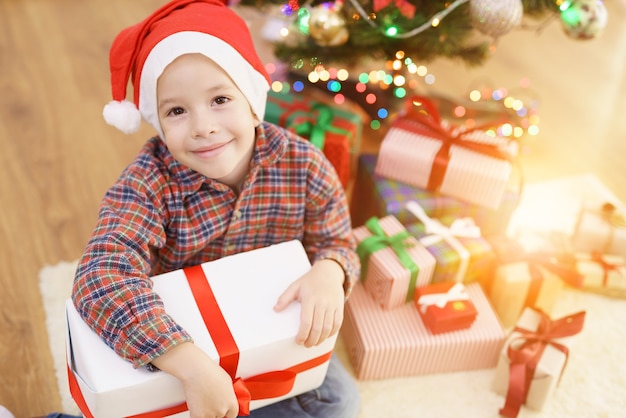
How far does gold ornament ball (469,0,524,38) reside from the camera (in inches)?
48.4

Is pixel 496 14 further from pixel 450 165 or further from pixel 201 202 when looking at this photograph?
pixel 201 202

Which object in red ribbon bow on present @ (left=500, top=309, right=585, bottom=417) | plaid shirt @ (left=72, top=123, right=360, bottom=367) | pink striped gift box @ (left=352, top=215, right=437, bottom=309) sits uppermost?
plaid shirt @ (left=72, top=123, right=360, bottom=367)

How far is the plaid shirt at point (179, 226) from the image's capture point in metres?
0.89

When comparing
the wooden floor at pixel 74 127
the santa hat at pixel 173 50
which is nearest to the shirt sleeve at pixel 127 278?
the santa hat at pixel 173 50

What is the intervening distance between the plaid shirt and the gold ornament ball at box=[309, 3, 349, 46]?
0.37 metres

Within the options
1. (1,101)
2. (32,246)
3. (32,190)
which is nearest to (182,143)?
(32,246)

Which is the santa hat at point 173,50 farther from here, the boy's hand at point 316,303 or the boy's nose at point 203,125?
the boy's hand at point 316,303

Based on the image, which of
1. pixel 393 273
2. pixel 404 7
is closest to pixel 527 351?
pixel 393 273

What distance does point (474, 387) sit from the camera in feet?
4.17

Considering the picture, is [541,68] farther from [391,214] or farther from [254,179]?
[254,179]

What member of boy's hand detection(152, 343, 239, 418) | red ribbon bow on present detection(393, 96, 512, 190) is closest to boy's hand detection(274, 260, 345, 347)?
boy's hand detection(152, 343, 239, 418)

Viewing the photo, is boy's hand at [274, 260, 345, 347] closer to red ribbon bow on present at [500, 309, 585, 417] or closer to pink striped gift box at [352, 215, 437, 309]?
pink striped gift box at [352, 215, 437, 309]

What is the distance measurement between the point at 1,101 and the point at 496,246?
152 centimetres

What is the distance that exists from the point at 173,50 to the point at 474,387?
2.92ft
